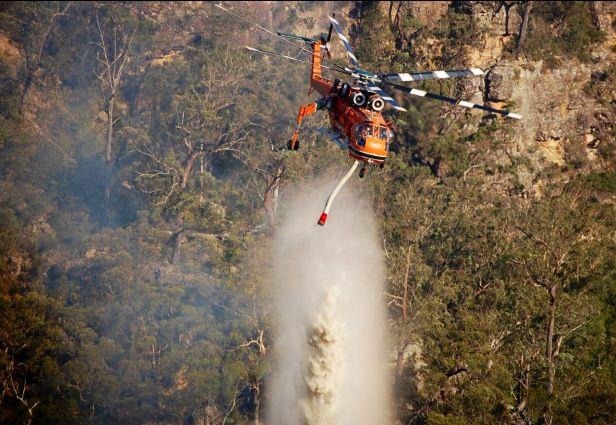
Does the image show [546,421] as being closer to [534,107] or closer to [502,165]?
[502,165]

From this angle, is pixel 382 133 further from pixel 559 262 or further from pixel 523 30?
pixel 523 30

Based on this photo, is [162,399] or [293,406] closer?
[293,406]

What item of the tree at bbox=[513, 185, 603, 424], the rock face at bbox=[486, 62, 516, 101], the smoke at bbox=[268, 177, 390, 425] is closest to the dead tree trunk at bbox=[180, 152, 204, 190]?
the smoke at bbox=[268, 177, 390, 425]

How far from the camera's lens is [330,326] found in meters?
31.3

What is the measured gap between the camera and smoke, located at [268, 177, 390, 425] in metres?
31.6

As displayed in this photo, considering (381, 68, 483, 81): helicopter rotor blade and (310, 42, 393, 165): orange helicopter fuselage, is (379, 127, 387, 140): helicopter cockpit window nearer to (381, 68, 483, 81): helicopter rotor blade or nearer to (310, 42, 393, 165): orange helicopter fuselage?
(310, 42, 393, 165): orange helicopter fuselage

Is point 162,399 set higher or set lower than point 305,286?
lower

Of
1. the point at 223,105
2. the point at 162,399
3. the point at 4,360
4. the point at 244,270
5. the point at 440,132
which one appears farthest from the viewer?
the point at 223,105

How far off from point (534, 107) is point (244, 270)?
24529 millimetres

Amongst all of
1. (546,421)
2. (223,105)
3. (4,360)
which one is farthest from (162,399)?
(223,105)

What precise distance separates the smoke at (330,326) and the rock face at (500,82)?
16979 millimetres

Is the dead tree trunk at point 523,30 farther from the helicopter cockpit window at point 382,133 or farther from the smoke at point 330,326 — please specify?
the helicopter cockpit window at point 382,133

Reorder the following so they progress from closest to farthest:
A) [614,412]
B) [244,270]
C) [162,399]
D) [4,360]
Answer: [614,412] → [4,360] → [162,399] → [244,270]

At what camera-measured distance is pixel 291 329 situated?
35562 mm
